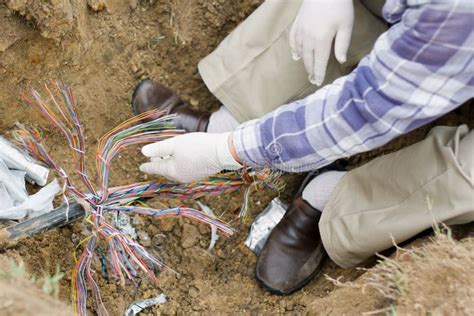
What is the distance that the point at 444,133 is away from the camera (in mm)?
1224

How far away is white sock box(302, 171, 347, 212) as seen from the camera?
1.47 metres

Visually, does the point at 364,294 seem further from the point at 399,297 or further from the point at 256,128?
the point at 256,128

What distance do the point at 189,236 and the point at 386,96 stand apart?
0.78 meters

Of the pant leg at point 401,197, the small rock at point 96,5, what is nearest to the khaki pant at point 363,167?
the pant leg at point 401,197

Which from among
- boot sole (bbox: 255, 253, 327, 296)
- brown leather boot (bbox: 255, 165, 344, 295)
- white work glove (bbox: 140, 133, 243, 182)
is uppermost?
white work glove (bbox: 140, 133, 243, 182)

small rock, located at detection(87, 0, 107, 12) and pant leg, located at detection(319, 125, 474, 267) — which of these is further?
small rock, located at detection(87, 0, 107, 12)

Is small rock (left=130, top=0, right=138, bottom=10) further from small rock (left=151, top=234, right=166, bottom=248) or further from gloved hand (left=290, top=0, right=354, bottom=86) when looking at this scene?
small rock (left=151, top=234, right=166, bottom=248)

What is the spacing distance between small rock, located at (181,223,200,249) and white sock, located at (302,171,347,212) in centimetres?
34

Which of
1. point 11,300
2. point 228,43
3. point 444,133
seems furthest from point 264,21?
point 11,300

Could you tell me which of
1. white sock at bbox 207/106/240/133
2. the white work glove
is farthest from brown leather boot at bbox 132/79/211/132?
the white work glove

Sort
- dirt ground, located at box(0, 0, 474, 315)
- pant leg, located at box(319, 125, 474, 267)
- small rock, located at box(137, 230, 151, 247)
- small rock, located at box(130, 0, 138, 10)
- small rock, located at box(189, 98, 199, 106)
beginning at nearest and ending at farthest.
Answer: pant leg, located at box(319, 125, 474, 267) → dirt ground, located at box(0, 0, 474, 315) → small rock, located at box(137, 230, 151, 247) → small rock, located at box(130, 0, 138, 10) → small rock, located at box(189, 98, 199, 106)

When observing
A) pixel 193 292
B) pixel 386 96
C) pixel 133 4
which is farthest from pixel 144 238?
pixel 386 96

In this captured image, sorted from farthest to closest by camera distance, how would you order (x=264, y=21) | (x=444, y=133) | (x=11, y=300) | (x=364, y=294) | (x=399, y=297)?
(x=264, y=21), (x=444, y=133), (x=364, y=294), (x=399, y=297), (x=11, y=300)

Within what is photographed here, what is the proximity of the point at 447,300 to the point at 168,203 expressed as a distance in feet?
2.74
